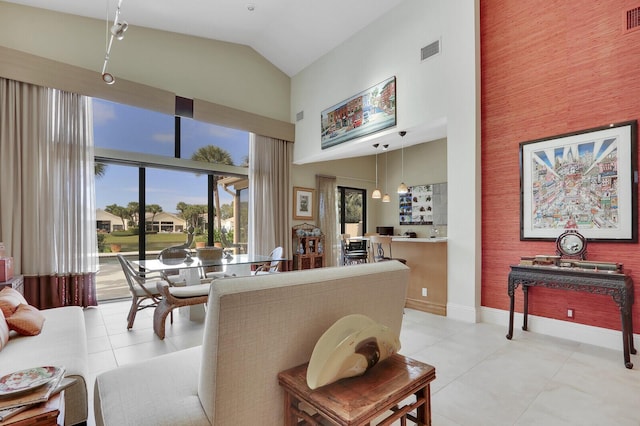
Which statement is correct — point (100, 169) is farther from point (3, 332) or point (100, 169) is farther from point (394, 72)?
point (394, 72)

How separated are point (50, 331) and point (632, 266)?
16.5 feet

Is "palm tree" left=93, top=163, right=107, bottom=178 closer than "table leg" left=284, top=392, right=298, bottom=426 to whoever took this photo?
No

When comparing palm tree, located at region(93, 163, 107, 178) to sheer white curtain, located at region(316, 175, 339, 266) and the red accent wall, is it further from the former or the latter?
the red accent wall

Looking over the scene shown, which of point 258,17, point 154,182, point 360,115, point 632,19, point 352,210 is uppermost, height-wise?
point 258,17

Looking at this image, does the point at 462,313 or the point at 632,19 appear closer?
the point at 632,19

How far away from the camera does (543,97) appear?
342 centimetres

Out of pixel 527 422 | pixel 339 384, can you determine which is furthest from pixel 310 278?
pixel 527 422

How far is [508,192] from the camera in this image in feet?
12.1

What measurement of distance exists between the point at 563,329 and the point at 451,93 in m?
3.07

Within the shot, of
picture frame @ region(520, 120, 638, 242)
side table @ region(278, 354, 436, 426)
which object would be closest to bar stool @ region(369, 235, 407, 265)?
picture frame @ region(520, 120, 638, 242)

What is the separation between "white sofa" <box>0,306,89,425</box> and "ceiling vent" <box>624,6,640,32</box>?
5.19 meters

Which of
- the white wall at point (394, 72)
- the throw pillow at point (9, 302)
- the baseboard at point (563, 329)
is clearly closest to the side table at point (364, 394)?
the throw pillow at point (9, 302)

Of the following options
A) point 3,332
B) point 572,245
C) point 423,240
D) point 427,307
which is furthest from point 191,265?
point 572,245

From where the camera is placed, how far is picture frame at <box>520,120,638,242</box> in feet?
9.38
